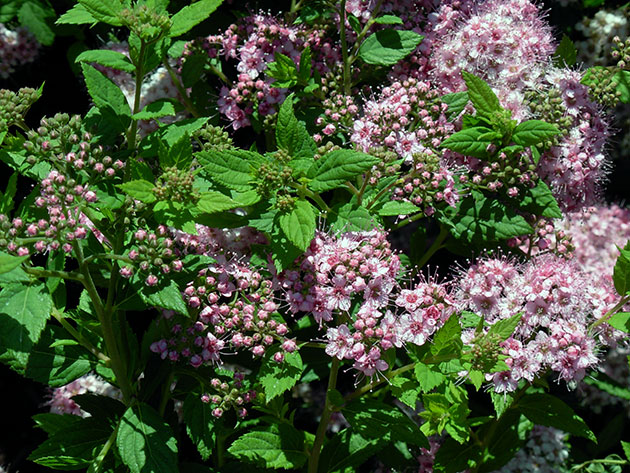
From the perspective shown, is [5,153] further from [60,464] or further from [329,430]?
[329,430]

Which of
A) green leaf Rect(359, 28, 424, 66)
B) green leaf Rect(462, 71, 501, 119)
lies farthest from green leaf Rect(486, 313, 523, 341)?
green leaf Rect(359, 28, 424, 66)

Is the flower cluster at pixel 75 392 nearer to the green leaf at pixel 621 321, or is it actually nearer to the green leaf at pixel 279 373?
the green leaf at pixel 279 373

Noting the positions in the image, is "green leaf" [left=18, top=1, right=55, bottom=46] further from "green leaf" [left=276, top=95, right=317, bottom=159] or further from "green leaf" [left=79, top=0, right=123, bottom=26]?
"green leaf" [left=276, top=95, right=317, bottom=159]

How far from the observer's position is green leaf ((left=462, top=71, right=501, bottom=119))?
101 inches

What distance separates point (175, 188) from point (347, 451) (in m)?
1.11

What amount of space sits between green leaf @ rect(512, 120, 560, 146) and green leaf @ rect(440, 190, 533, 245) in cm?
28

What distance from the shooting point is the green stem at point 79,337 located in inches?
93.3

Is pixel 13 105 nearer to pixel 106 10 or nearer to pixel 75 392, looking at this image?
pixel 106 10

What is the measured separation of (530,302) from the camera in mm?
2537

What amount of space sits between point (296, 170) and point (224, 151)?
8.7 inches

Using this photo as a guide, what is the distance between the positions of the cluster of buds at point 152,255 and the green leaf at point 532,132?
3.82ft

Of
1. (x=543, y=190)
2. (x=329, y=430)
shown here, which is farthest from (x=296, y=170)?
(x=329, y=430)

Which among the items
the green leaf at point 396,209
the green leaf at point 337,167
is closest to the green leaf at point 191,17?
the green leaf at point 337,167

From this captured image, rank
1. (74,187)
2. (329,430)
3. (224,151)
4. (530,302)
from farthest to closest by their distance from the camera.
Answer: (329,430)
(530,302)
(224,151)
(74,187)
